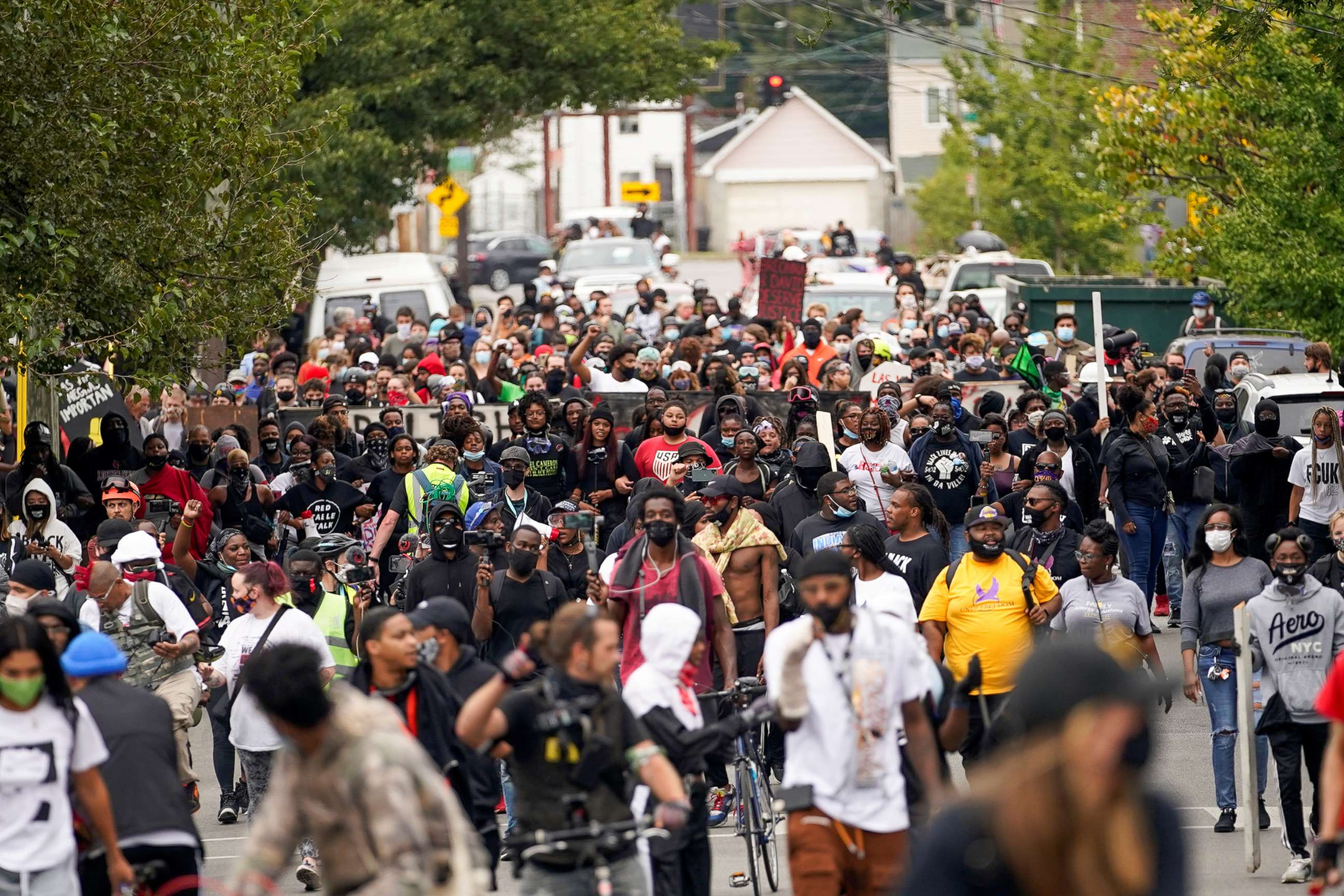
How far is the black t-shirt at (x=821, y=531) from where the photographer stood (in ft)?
39.8

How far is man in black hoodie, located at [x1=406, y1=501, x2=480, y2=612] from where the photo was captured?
39.2 ft

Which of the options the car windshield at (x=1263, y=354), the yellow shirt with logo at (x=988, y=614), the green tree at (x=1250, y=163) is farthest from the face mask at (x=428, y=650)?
the car windshield at (x=1263, y=354)

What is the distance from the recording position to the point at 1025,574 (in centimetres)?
1038

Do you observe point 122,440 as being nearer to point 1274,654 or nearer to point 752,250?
point 1274,654

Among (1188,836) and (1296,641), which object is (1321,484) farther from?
(1188,836)

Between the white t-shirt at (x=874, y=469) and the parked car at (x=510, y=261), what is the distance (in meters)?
35.8

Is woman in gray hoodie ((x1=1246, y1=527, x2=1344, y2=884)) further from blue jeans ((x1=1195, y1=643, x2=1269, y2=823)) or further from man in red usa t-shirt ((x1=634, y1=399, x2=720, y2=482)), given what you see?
man in red usa t-shirt ((x1=634, y1=399, x2=720, y2=482))

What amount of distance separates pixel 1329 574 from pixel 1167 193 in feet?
61.8

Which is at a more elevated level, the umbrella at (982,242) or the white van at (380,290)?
the umbrella at (982,242)

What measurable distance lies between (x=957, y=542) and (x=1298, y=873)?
4.95 m

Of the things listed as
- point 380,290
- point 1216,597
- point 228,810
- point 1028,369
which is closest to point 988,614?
point 1216,597

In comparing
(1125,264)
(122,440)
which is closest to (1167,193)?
(1125,264)

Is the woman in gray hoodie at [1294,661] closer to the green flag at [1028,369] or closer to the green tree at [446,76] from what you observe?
the green flag at [1028,369]

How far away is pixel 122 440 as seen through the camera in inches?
654
